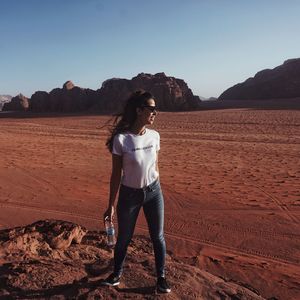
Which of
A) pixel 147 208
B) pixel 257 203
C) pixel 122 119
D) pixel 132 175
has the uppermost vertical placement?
pixel 122 119

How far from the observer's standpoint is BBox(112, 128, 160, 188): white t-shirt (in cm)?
355

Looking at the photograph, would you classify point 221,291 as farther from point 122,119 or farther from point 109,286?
point 122,119

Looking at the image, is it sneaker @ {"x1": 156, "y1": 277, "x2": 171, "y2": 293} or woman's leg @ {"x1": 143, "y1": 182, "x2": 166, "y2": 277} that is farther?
sneaker @ {"x1": 156, "y1": 277, "x2": 171, "y2": 293}

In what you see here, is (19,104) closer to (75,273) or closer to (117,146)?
(75,273)

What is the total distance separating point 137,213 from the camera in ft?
12.4

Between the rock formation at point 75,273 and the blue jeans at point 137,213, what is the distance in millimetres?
254

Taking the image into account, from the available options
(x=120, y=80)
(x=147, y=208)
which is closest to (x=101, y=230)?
(x=147, y=208)

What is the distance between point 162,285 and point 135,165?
1.15 metres

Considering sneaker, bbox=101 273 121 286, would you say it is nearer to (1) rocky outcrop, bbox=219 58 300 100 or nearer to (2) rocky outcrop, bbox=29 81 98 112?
(2) rocky outcrop, bbox=29 81 98 112

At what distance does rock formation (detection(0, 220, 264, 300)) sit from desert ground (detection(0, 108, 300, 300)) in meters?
0.69

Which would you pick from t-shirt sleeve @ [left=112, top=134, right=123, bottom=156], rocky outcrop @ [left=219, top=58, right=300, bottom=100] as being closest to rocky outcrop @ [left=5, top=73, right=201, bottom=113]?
rocky outcrop @ [left=219, top=58, right=300, bottom=100]

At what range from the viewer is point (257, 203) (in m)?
8.11

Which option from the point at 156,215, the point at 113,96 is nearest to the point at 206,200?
the point at 156,215

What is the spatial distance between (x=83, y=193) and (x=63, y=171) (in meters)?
2.52
